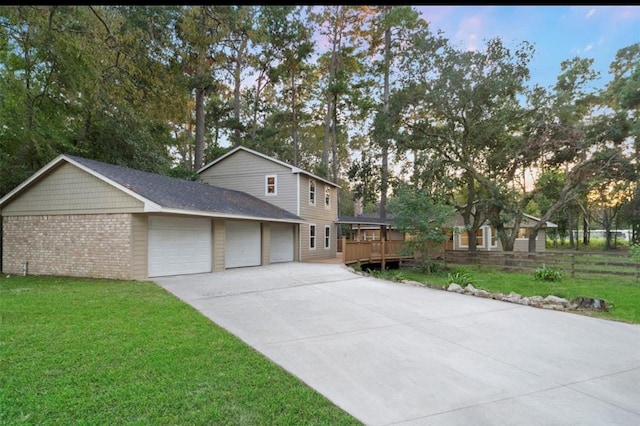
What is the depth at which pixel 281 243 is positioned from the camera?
56.7 ft

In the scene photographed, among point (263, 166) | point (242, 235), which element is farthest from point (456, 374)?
point (263, 166)

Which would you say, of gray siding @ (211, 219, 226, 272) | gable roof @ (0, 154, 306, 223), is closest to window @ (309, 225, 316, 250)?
gable roof @ (0, 154, 306, 223)

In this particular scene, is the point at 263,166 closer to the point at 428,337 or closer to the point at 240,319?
the point at 240,319

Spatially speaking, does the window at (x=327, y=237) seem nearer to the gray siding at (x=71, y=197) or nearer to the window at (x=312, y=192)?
the window at (x=312, y=192)

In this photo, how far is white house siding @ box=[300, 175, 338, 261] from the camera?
18.2 m

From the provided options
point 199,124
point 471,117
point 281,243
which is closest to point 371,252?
point 281,243

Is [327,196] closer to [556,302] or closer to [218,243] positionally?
[218,243]

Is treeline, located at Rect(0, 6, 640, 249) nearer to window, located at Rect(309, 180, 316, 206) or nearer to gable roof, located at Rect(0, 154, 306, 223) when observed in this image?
gable roof, located at Rect(0, 154, 306, 223)

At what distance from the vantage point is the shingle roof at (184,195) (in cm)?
1051

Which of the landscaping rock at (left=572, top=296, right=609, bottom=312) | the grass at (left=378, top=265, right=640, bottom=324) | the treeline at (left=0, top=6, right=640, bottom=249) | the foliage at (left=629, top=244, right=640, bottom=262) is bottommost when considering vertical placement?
the grass at (left=378, top=265, right=640, bottom=324)

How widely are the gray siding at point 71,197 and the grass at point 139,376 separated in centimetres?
446

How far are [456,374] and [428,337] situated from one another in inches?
52.8

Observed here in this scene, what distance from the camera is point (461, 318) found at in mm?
6355

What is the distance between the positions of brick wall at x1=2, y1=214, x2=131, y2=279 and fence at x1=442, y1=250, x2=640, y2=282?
1382 cm
